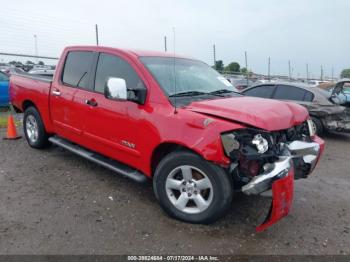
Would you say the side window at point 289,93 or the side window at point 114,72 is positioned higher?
the side window at point 114,72

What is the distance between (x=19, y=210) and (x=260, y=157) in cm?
272

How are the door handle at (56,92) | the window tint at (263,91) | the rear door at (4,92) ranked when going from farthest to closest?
the rear door at (4,92)
the window tint at (263,91)
the door handle at (56,92)

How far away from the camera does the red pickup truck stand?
3.67 metres

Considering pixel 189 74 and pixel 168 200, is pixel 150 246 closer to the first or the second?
pixel 168 200

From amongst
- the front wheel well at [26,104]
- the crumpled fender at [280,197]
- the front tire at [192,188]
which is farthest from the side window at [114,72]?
the front wheel well at [26,104]

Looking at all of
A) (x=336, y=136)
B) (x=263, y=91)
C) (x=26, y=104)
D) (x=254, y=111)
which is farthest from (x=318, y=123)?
(x=26, y=104)

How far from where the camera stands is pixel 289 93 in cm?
977

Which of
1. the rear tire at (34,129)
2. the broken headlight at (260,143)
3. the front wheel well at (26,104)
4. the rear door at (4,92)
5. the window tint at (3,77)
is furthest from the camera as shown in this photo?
the window tint at (3,77)

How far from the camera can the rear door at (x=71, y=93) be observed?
17.7ft

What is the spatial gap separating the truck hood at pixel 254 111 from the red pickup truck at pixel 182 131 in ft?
0.03

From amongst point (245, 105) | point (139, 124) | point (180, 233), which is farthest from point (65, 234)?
point (245, 105)

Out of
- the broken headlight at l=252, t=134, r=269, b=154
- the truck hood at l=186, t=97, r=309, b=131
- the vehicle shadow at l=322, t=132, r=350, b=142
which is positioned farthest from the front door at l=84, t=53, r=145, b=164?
the vehicle shadow at l=322, t=132, r=350, b=142

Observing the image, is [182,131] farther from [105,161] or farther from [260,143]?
[105,161]

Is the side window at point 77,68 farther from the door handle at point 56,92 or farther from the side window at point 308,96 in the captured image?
the side window at point 308,96
